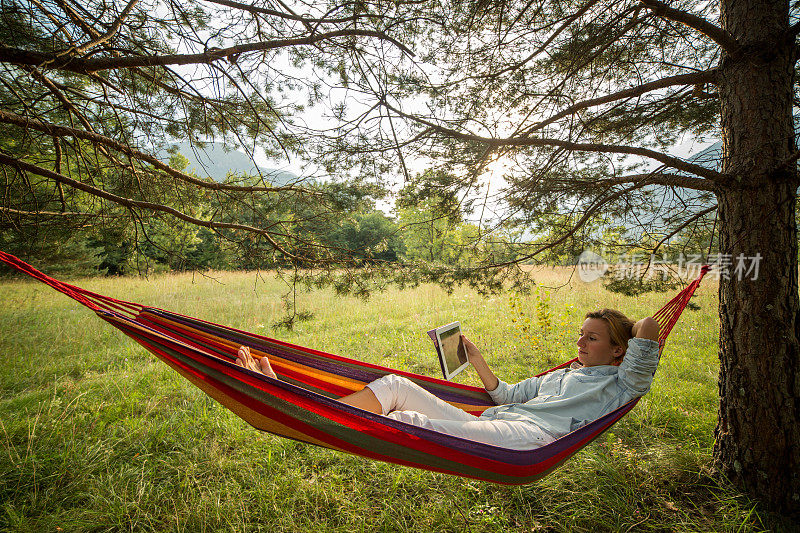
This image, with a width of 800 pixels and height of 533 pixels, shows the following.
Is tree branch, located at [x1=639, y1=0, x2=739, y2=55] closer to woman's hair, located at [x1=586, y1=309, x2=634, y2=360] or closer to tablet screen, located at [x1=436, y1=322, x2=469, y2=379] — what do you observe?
woman's hair, located at [x1=586, y1=309, x2=634, y2=360]

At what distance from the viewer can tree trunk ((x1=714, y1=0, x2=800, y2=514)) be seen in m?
1.30

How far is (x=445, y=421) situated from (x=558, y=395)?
1.94 feet

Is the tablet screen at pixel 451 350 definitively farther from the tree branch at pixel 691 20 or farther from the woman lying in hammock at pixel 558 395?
the tree branch at pixel 691 20

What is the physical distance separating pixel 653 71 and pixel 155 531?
375 centimetres

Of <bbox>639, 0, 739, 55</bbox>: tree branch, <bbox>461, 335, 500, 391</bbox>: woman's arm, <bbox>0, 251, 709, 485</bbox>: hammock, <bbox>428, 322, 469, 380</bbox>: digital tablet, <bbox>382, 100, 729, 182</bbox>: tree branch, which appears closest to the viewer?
<bbox>0, 251, 709, 485</bbox>: hammock

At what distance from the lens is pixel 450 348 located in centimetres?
168

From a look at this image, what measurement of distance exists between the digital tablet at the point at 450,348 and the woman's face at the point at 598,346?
22.9 inches

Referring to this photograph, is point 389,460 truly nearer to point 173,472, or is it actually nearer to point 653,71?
point 173,472

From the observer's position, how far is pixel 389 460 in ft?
3.71

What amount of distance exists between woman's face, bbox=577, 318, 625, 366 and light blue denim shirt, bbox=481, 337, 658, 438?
0.14ft

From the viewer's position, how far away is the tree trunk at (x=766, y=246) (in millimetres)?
1303

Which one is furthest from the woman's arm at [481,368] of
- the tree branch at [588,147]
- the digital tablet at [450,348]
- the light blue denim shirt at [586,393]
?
the tree branch at [588,147]

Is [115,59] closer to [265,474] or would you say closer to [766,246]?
[265,474]

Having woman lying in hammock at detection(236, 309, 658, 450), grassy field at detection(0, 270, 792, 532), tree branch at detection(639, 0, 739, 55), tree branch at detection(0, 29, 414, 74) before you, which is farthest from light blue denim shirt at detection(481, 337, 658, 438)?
tree branch at detection(0, 29, 414, 74)
